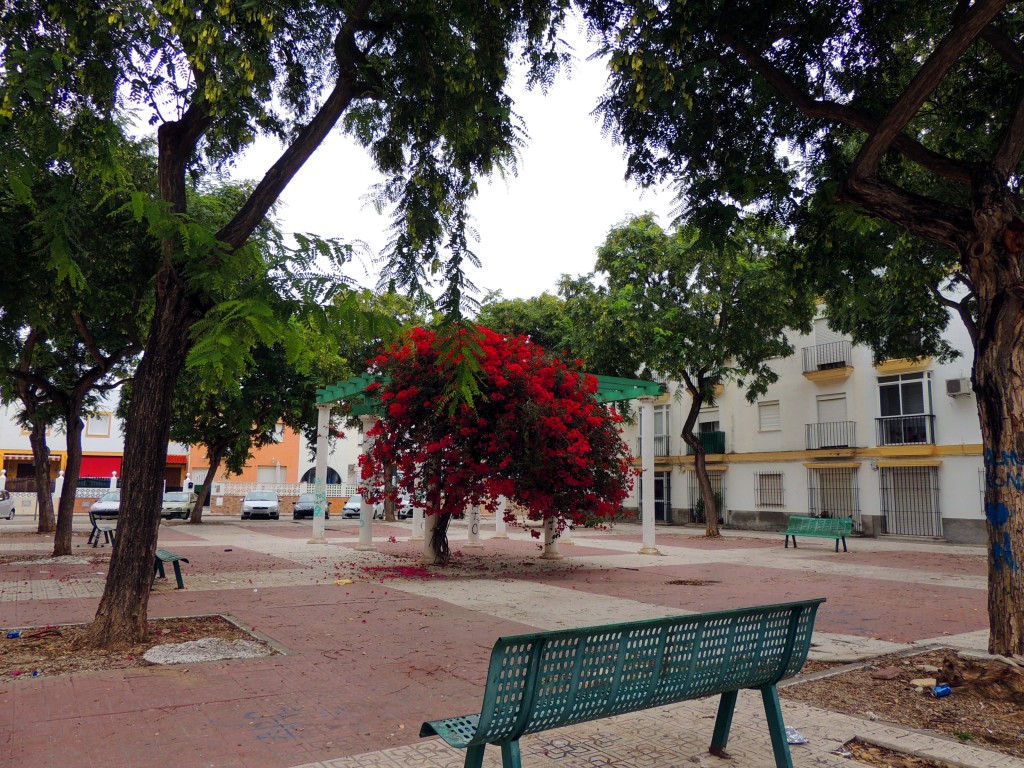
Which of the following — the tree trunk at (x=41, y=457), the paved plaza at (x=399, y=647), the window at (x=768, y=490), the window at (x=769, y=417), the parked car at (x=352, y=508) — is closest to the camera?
the paved plaza at (x=399, y=647)

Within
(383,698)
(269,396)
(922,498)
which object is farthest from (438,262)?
(922,498)

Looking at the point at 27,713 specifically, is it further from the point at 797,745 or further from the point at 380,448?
the point at 380,448

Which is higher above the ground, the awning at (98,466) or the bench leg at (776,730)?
the awning at (98,466)

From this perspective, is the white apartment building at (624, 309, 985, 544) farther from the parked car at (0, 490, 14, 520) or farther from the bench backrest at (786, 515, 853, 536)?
the parked car at (0, 490, 14, 520)

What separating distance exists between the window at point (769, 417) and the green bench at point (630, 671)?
92.0ft

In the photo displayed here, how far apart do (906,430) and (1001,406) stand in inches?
884

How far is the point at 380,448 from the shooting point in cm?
1237

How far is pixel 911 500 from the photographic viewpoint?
83.8 ft

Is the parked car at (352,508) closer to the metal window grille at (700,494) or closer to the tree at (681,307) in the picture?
the metal window grille at (700,494)

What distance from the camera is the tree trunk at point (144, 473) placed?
21.3 ft

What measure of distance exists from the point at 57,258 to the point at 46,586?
20.8ft

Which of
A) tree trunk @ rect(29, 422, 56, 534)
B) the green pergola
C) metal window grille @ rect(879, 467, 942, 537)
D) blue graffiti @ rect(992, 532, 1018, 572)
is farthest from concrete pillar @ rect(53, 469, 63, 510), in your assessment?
blue graffiti @ rect(992, 532, 1018, 572)

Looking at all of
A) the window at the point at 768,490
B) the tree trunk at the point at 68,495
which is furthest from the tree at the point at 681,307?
the tree trunk at the point at 68,495

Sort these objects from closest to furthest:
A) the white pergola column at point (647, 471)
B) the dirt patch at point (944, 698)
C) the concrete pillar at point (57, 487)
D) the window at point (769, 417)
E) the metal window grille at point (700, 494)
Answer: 1. the dirt patch at point (944, 698)
2. the white pergola column at point (647, 471)
3. the window at point (769, 417)
4. the metal window grille at point (700, 494)
5. the concrete pillar at point (57, 487)
